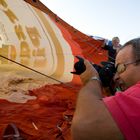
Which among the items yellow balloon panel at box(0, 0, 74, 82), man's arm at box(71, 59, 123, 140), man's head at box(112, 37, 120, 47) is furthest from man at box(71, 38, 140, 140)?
man's head at box(112, 37, 120, 47)

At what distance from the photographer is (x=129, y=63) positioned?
1027mm

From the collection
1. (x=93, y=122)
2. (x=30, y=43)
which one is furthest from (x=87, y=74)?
(x=30, y=43)

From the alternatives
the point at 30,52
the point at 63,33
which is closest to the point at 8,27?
the point at 30,52

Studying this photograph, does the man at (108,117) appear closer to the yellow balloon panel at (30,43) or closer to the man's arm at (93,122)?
the man's arm at (93,122)

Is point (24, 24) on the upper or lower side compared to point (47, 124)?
upper

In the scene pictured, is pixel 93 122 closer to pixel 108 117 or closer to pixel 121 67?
pixel 108 117

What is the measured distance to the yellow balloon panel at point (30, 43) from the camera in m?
3.78

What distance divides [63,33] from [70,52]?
592mm

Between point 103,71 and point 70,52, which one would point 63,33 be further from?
point 103,71

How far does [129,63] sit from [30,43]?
131 inches

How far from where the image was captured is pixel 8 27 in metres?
3.96

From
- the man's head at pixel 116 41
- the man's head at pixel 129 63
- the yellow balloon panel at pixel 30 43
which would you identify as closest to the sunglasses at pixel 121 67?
the man's head at pixel 129 63

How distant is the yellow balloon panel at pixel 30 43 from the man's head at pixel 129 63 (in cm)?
246

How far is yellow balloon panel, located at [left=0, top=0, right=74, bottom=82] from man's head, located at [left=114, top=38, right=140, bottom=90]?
8.07 feet
